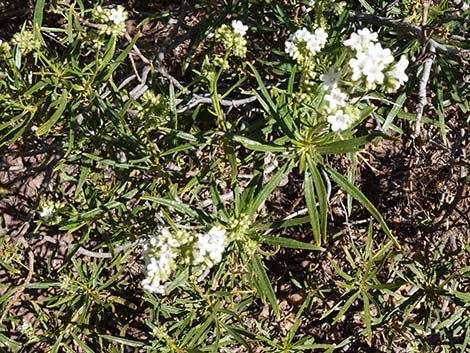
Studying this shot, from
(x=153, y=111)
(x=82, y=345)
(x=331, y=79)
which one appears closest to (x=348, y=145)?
(x=331, y=79)

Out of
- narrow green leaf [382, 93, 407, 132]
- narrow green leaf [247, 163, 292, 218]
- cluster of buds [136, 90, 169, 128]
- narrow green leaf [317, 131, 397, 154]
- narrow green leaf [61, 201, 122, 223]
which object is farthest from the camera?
narrow green leaf [382, 93, 407, 132]

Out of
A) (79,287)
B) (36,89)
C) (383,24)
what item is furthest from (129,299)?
(383,24)

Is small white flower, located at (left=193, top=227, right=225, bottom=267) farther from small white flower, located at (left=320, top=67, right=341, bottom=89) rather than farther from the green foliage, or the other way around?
small white flower, located at (left=320, top=67, right=341, bottom=89)

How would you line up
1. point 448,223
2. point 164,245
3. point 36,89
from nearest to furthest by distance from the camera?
point 164,245 → point 36,89 → point 448,223

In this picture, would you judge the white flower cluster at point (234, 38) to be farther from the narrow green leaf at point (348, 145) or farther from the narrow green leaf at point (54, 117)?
the narrow green leaf at point (54, 117)

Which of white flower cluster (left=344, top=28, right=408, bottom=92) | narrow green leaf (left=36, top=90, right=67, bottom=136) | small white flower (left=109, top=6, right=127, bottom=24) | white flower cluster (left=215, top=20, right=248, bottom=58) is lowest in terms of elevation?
narrow green leaf (left=36, top=90, right=67, bottom=136)

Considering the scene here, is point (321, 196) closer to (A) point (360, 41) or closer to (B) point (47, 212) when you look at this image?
(A) point (360, 41)

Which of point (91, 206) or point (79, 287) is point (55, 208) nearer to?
point (91, 206)

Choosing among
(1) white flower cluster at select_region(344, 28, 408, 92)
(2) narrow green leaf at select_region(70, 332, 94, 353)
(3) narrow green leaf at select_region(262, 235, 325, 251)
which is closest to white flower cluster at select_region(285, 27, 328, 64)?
(1) white flower cluster at select_region(344, 28, 408, 92)
